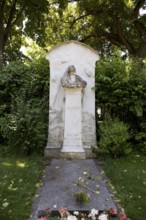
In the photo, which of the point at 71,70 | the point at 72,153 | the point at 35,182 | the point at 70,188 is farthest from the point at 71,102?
the point at 70,188

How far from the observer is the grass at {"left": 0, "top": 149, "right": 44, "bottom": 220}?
3.99 m

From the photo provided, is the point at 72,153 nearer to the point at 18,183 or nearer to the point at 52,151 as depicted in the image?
the point at 52,151

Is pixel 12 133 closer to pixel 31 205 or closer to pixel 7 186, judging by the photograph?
pixel 7 186

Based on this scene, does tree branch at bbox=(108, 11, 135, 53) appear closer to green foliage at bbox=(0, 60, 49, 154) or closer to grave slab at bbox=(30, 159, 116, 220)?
green foliage at bbox=(0, 60, 49, 154)

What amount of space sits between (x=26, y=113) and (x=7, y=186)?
99.7 inches

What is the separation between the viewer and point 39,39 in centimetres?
1574

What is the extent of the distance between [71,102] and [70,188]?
3.12 metres

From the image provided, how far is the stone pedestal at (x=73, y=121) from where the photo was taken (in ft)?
23.1

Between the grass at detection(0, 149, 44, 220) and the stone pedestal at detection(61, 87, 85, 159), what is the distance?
2.63 ft

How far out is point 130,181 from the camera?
17.0ft

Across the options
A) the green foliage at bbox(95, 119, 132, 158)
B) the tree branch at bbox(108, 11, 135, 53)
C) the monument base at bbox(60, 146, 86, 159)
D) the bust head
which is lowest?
the monument base at bbox(60, 146, 86, 159)

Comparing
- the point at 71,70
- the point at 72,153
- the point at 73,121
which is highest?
the point at 71,70

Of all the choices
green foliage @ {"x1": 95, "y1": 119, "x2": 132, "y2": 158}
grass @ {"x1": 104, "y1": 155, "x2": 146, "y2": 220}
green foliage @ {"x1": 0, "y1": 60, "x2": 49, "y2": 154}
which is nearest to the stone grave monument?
green foliage @ {"x1": 0, "y1": 60, "x2": 49, "y2": 154}

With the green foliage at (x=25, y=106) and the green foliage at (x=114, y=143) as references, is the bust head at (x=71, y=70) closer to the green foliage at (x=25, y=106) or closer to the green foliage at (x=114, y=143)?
the green foliage at (x=25, y=106)
